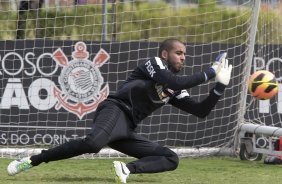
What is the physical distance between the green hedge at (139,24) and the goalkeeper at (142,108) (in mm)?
3696

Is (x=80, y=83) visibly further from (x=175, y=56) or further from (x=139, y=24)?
(x=175, y=56)

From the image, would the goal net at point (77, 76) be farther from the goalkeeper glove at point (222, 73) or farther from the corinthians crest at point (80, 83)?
the goalkeeper glove at point (222, 73)

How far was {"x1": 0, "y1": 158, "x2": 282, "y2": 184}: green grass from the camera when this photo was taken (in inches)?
340

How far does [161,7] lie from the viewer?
602 inches

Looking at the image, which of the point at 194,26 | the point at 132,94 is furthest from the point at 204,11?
the point at 132,94

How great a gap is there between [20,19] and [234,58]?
3320 millimetres

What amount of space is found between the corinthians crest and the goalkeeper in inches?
163

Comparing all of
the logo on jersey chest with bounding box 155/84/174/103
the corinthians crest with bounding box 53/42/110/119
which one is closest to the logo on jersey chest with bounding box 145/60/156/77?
the logo on jersey chest with bounding box 155/84/174/103

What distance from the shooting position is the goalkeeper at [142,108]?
8.03 meters

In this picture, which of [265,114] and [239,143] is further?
[265,114]

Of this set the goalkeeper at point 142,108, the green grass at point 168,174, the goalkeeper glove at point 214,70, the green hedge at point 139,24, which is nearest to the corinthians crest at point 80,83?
the green hedge at point 139,24

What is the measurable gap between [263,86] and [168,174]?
204cm

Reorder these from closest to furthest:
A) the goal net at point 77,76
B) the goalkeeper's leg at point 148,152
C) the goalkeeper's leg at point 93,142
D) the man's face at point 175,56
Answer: the goalkeeper's leg at point 93,142 < the goalkeeper's leg at point 148,152 < the man's face at point 175,56 < the goal net at point 77,76

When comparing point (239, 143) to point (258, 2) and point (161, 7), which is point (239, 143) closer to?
point (258, 2)
